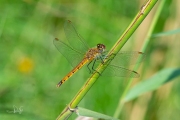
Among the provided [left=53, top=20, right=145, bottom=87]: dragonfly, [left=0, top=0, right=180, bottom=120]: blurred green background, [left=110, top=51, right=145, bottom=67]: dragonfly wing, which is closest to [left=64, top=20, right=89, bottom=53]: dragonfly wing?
[left=53, top=20, right=145, bottom=87]: dragonfly

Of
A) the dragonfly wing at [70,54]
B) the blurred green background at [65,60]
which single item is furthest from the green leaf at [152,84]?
the blurred green background at [65,60]

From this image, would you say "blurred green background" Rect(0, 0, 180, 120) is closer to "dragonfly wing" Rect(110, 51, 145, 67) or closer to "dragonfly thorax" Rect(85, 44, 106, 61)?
"dragonfly thorax" Rect(85, 44, 106, 61)

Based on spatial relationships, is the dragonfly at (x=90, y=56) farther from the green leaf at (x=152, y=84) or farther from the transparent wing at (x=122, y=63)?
the green leaf at (x=152, y=84)

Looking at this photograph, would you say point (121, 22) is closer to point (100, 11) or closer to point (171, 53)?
point (100, 11)

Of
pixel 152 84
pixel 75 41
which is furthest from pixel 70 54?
pixel 152 84

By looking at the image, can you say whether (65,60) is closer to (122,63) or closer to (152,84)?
(152,84)

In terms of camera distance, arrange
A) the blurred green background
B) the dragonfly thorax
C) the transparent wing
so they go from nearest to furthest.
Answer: the transparent wing, the dragonfly thorax, the blurred green background

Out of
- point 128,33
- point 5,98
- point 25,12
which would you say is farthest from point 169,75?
point 25,12
